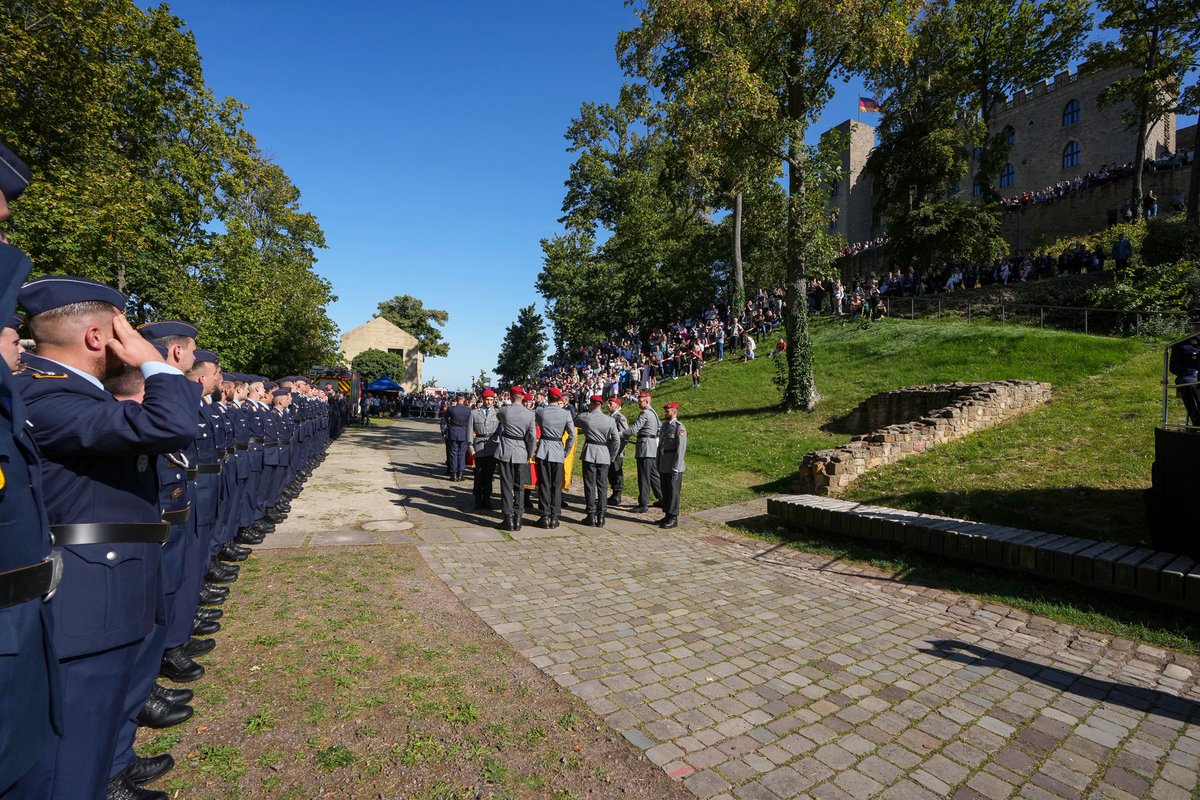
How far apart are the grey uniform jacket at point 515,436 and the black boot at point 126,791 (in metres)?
5.97

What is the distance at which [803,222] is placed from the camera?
15.9m

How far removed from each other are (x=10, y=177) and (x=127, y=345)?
2.34ft

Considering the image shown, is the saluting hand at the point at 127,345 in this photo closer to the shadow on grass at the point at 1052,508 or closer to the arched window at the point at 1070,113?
the shadow on grass at the point at 1052,508

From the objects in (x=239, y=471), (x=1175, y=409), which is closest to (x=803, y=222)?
(x=1175, y=409)

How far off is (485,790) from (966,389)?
13.9 metres

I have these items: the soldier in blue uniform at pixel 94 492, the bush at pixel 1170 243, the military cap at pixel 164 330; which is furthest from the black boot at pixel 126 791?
the bush at pixel 1170 243

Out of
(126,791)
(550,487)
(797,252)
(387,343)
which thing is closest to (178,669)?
(126,791)

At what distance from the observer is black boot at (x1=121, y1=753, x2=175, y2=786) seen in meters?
2.62

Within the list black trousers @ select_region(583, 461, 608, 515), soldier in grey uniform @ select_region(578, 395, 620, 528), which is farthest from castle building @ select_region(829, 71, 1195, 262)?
black trousers @ select_region(583, 461, 608, 515)

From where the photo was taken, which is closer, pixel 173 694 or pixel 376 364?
pixel 173 694

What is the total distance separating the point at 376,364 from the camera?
6119 cm

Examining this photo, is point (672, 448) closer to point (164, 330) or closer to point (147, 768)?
point (164, 330)

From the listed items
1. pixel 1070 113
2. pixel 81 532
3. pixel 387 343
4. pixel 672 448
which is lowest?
pixel 672 448

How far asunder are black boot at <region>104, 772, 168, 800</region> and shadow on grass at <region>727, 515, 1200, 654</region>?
6.14 m
